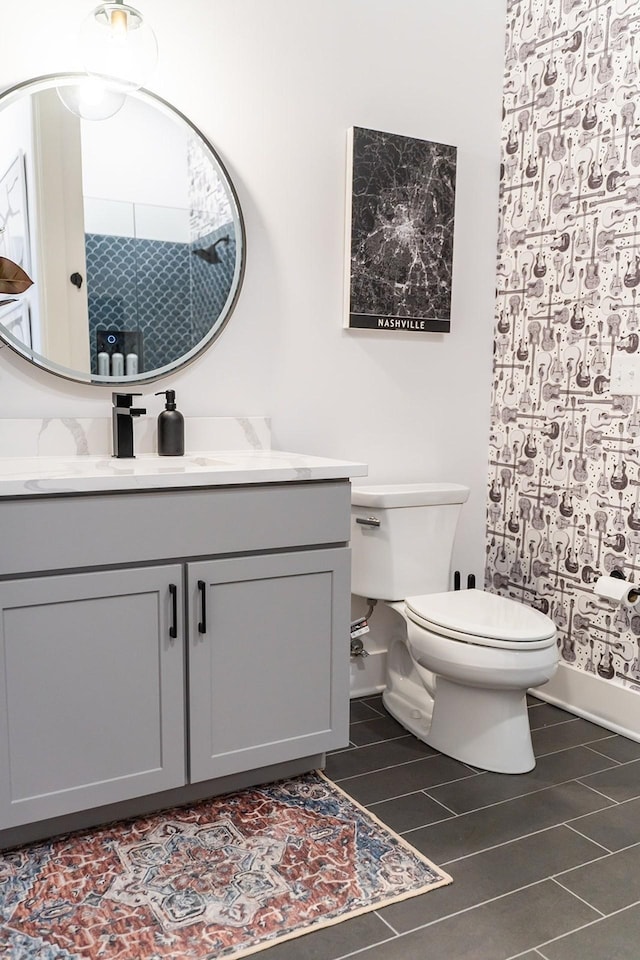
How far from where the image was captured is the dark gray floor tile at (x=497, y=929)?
154cm

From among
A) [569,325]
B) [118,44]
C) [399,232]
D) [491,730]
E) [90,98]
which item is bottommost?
[491,730]

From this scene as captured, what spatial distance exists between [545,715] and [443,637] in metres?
0.66

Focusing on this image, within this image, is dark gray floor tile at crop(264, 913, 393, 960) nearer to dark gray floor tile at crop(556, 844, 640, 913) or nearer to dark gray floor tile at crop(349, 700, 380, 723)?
dark gray floor tile at crop(556, 844, 640, 913)

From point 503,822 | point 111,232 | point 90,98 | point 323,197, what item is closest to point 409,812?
point 503,822

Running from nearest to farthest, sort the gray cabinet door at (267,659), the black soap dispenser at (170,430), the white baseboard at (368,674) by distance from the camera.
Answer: the gray cabinet door at (267,659) → the black soap dispenser at (170,430) → the white baseboard at (368,674)

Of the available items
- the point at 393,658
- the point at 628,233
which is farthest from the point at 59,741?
the point at 628,233

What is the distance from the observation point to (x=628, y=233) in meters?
2.46

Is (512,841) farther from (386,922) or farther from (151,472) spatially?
(151,472)

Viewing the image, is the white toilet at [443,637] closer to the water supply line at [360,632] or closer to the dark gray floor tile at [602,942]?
the water supply line at [360,632]

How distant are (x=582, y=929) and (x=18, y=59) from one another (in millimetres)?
2456

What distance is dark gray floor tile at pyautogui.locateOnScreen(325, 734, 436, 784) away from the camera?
226 cm

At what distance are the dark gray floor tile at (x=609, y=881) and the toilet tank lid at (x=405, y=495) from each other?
1138 mm

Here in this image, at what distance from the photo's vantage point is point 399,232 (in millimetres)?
2697

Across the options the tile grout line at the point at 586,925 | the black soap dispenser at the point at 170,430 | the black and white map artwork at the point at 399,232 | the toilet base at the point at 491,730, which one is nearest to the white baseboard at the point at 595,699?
the toilet base at the point at 491,730
